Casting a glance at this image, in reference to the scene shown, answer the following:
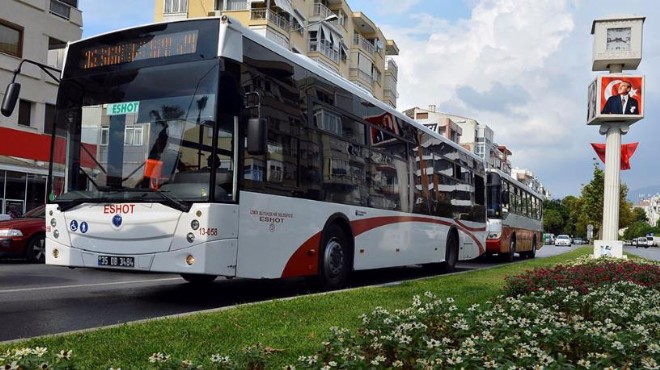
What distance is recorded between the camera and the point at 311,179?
898 cm

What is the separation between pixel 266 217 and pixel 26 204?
1977 centimetres

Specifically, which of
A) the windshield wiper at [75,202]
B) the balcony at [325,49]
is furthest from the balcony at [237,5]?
the windshield wiper at [75,202]

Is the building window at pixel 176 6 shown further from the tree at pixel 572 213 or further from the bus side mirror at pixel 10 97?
the tree at pixel 572 213

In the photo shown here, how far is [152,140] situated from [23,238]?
8.49m

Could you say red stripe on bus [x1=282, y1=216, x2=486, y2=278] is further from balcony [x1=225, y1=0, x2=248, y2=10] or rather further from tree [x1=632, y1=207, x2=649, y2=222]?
tree [x1=632, y1=207, x2=649, y2=222]

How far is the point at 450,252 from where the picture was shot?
51.5ft

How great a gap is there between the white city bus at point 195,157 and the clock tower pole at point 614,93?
14.1 metres

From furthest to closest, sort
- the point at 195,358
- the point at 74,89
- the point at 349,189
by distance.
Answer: the point at 349,189 < the point at 74,89 < the point at 195,358

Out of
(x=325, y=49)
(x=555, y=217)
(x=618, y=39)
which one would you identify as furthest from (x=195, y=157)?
(x=555, y=217)

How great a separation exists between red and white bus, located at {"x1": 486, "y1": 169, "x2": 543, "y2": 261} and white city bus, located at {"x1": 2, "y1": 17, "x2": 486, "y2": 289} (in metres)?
14.4

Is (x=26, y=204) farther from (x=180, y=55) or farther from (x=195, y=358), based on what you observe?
(x=195, y=358)

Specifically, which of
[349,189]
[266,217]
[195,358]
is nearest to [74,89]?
[266,217]

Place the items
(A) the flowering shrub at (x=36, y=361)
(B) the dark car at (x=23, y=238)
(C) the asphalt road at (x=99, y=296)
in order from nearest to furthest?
1. (A) the flowering shrub at (x=36, y=361)
2. (C) the asphalt road at (x=99, y=296)
3. (B) the dark car at (x=23, y=238)

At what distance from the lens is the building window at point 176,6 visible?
41719 millimetres
